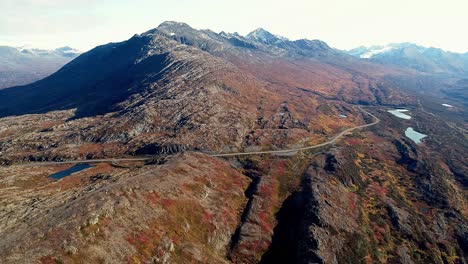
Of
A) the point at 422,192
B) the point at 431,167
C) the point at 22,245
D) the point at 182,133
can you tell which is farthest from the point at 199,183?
the point at 431,167

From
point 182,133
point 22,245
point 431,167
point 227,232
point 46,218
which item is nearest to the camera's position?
point 22,245

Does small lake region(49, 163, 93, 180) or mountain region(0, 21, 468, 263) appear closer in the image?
mountain region(0, 21, 468, 263)

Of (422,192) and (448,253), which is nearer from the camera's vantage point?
(448,253)

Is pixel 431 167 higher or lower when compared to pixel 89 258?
lower

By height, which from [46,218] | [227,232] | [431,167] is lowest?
[431,167]

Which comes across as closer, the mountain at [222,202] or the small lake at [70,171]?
the mountain at [222,202]

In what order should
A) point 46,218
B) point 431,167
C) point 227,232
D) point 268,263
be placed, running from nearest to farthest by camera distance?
1. point 46,218
2. point 268,263
3. point 227,232
4. point 431,167

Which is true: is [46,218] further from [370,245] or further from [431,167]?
[431,167]

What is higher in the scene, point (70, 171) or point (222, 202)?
point (222, 202)

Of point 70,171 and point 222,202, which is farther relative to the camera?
point 70,171
